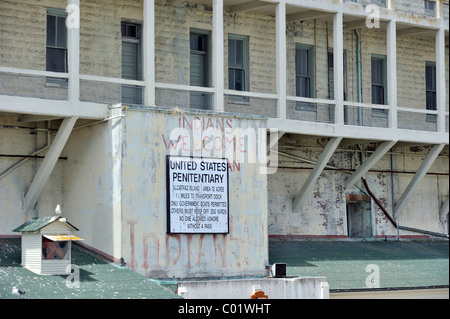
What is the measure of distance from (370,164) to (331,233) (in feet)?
7.48

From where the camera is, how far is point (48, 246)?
70.2 feet

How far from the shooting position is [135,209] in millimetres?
23000

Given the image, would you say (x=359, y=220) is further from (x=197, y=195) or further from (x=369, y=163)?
(x=197, y=195)

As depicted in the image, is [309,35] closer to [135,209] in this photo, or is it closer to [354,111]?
[354,111]

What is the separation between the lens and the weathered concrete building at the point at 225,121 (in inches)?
923

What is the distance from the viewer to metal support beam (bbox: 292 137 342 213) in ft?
91.5

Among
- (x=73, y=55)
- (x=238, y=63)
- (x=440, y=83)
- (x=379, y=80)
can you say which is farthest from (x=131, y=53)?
(x=440, y=83)

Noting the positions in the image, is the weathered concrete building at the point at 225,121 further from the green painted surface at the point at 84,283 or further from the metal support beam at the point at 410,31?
the green painted surface at the point at 84,283

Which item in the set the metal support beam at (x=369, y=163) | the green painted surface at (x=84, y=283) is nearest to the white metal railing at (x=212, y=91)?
the metal support beam at (x=369, y=163)

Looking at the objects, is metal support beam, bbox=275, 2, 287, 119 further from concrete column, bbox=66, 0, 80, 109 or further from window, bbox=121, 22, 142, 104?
concrete column, bbox=66, 0, 80, 109

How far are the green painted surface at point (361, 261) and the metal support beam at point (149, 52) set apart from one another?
5.12 meters

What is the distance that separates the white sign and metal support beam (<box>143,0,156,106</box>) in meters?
1.72

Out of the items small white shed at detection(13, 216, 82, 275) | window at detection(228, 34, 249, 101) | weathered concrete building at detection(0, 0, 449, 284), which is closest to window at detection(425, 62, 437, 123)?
weathered concrete building at detection(0, 0, 449, 284)
